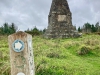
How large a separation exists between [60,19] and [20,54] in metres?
16.1

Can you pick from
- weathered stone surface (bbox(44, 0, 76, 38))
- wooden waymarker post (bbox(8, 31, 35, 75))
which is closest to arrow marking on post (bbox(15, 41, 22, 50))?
wooden waymarker post (bbox(8, 31, 35, 75))

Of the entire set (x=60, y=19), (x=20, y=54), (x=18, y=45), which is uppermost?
(x=60, y=19)

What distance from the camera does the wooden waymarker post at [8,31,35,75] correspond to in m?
3.67

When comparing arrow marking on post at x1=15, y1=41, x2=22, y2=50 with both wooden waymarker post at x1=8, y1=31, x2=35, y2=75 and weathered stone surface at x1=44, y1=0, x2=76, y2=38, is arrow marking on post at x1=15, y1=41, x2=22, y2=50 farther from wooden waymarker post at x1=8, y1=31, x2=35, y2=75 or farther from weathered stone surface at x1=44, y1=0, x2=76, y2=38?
weathered stone surface at x1=44, y1=0, x2=76, y2=38

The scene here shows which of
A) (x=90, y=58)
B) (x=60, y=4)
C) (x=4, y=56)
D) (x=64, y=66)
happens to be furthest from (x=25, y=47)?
(x=60, y=4)

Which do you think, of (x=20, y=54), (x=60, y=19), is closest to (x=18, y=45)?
(x=20, y=54)

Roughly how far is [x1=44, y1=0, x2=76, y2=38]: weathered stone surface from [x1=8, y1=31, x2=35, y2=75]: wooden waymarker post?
50.4ft

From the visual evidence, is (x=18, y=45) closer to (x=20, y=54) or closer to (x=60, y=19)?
(x=20, y=54)

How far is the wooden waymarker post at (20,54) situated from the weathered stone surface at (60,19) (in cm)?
1536

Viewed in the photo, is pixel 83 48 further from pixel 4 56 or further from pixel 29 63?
pixel 29 63

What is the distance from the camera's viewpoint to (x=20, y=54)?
3.68 meters

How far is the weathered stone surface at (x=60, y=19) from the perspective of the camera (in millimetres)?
19172

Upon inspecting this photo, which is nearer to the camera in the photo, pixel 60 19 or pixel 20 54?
pixel 20 54

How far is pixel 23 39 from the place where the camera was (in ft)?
12.0
